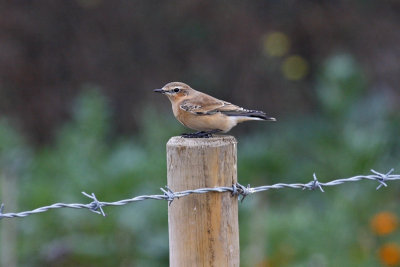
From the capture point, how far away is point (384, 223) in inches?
276

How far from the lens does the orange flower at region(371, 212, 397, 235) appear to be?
6980 millimetres

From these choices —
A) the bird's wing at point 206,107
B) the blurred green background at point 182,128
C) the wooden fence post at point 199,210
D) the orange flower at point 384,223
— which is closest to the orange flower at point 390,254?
the blurred green background at point 182,128

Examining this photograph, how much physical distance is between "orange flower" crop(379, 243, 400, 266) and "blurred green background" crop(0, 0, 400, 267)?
0.03 ft

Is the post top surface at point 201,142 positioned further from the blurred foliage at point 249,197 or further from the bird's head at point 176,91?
the blurred foliage at point 249,197

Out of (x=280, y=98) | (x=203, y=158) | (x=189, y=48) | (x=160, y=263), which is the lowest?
(x=160, y=263)

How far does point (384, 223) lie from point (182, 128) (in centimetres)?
286

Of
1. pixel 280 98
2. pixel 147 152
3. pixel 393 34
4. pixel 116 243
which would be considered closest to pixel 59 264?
pixel 116 243

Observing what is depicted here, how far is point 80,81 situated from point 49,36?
91cm

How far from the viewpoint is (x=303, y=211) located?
7.87m

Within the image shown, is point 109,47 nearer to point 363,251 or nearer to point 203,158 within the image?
point 363,251

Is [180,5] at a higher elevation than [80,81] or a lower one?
higher

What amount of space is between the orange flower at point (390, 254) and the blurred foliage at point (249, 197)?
2cm

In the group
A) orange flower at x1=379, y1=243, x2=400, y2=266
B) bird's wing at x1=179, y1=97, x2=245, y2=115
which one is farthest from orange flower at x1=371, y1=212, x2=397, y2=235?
bird's wing at x1=179, y1=97, x2=245, y2=115

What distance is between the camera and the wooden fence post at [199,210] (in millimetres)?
3949
